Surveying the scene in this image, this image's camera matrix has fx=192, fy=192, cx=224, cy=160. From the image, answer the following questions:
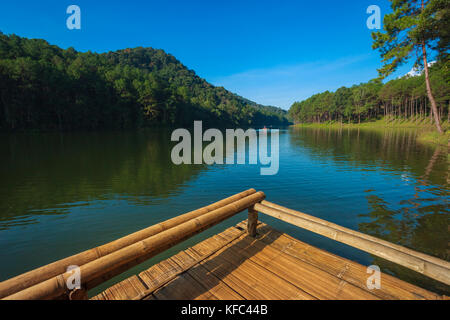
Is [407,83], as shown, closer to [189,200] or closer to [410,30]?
[410,30]

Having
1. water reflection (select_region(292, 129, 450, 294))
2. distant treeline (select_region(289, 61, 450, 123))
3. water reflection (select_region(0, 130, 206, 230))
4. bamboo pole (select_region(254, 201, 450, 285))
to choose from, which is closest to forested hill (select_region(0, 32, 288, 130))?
water reflection (select_region(0, 130, 206, 230))

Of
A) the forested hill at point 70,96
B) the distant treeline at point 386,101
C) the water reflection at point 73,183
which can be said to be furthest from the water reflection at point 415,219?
the forested hill at point 70,96

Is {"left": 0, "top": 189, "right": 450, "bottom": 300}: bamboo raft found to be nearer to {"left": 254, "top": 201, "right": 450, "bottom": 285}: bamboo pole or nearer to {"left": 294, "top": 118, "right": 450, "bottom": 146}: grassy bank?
{"left": 254, "top": 201, "right": 450, "bottom": 285}: bamboo pole

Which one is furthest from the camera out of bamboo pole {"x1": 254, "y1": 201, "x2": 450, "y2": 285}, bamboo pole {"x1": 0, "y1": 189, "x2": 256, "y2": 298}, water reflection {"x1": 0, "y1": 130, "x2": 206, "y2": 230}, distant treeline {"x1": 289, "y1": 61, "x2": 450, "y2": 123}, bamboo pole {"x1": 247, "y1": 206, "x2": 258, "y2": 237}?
distant treeline {"x1": 289, "y1": 61, "x2": 450, "y2": 123}

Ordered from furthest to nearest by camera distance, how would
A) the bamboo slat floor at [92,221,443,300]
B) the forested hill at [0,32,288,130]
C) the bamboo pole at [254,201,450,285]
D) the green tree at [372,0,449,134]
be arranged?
the forested hill at [0,32,288,130] < the green tree at [372,0,449,134] < the bamboo slat floor at [92,221,443,300] < the bamboo pole at [254,201,450,285]

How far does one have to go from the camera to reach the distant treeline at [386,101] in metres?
64.9

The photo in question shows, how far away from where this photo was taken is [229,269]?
12.8ft

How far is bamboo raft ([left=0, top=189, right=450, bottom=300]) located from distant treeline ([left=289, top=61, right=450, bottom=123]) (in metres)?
68.3

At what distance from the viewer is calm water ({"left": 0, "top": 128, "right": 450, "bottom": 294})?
5984 millimetres

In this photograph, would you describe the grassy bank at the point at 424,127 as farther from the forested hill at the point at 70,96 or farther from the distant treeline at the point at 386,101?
the forested hill at the point at 70,96

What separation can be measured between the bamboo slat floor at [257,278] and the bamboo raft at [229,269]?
0.6 inches

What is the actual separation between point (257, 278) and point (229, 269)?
0.58m
